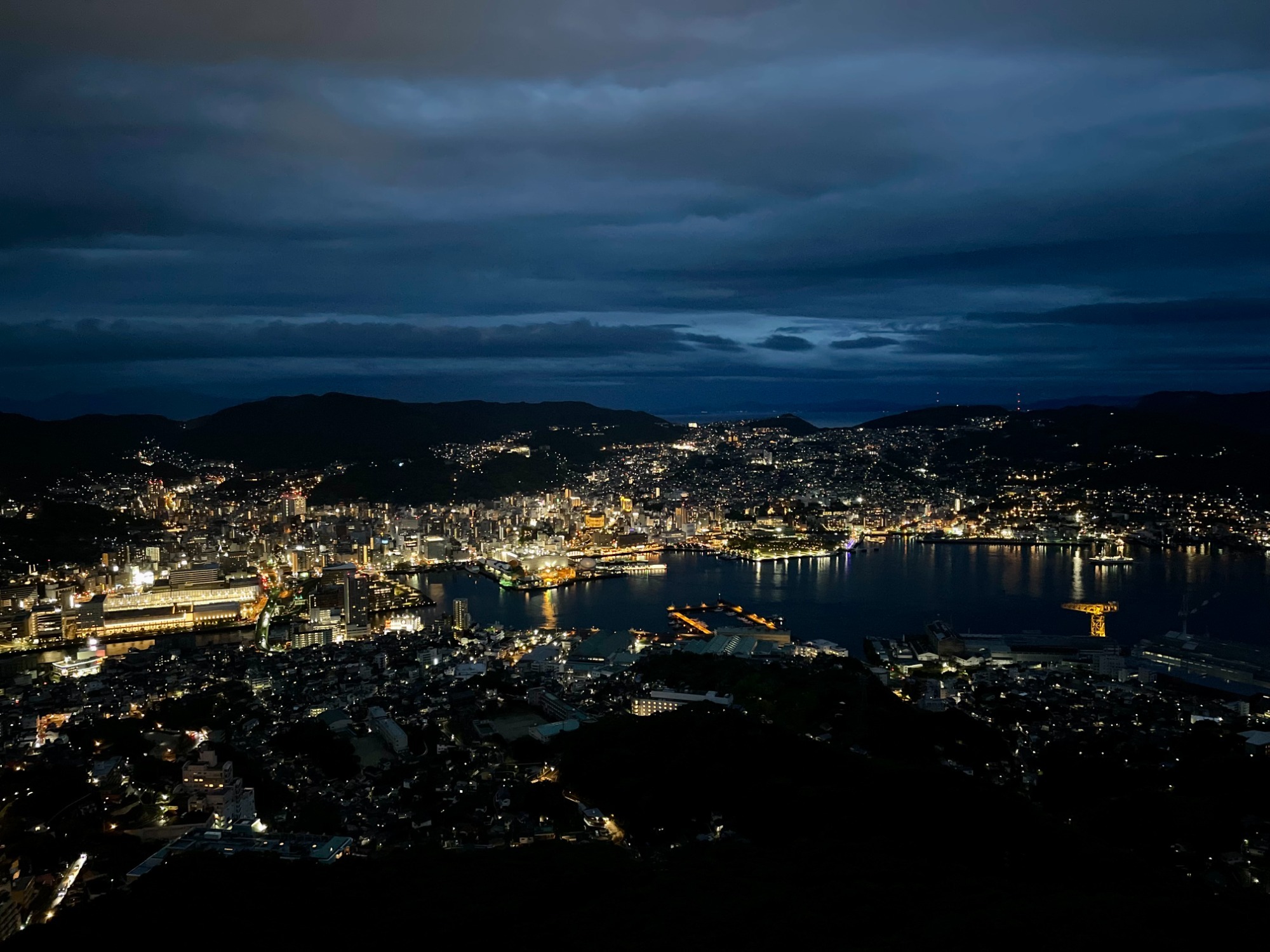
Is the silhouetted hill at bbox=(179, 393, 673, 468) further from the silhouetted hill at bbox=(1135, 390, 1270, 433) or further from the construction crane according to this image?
the construction crane

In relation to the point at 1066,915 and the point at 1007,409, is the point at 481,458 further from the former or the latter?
the point at 1066,915

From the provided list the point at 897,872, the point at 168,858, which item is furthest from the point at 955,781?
Answer: the point at 168,858

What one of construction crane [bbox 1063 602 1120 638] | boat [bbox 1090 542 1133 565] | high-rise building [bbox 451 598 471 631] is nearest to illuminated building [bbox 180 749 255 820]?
high-rise building [bbox 451 598 471 631]

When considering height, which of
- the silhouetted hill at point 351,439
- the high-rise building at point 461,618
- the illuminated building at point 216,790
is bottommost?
the high-rise building at point 461,618

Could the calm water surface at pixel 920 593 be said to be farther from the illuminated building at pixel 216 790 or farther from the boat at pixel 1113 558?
the illuminated building at pixel 216 790

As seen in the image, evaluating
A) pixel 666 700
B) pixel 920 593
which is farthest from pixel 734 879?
pixel 920 593

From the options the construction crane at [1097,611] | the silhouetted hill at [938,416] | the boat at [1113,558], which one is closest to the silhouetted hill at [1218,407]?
the silhouetted hill at [938,416]
